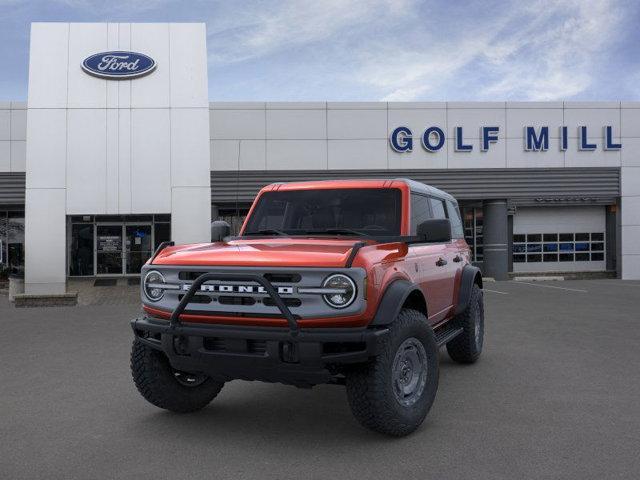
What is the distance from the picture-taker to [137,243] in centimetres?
2230

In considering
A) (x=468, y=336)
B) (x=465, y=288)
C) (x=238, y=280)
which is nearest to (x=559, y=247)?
(x=468, y=336)

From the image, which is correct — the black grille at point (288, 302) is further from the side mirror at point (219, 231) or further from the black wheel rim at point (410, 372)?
the side mirror at point (219, 231)

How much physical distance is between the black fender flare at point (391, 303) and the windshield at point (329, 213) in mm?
874

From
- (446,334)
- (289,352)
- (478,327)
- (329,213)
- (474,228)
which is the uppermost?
(474,228)

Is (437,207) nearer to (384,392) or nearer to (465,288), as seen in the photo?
(465,288)

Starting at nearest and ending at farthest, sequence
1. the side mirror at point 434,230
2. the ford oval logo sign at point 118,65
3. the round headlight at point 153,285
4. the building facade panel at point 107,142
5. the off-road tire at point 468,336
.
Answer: the round headlight at point 153,285, the side mirror at point 434,230, the off-road tire at point 468,336, the building facade panel at point 107,142, the ford oval logo sign at point 118,65

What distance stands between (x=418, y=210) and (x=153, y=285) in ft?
8.17

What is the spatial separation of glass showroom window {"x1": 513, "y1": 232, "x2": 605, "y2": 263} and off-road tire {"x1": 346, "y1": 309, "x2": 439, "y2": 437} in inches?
888

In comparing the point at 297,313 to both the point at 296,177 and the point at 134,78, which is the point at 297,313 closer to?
the point at 134,78

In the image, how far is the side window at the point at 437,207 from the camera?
5.91 meters

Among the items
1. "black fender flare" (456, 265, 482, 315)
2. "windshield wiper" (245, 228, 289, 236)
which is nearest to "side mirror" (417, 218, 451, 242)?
"windshield wiper" (245, 228, 289, 236)

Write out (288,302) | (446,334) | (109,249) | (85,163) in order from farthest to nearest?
(109,249) → (85,163) → (446,334) → (288,302)

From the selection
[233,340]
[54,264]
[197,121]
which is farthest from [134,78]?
[233,340]

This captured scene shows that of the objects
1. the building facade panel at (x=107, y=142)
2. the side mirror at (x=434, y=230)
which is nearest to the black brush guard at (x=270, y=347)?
the side mirror at (x=434, y=230)
